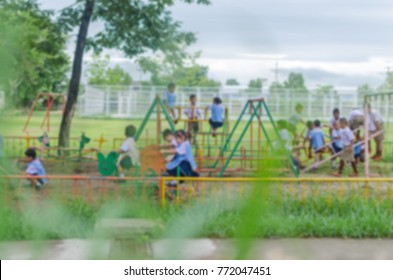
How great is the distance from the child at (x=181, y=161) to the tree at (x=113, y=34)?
1.21 metres

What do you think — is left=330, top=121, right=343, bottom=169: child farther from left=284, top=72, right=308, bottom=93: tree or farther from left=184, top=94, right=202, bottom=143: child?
left=284, top=72, right=308, bottom=93: tree

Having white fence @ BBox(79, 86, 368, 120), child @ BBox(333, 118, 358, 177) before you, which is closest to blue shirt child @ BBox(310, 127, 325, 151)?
child @ BBox(333, 118, 358, 177)

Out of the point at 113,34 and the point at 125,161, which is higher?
the point at 113,34

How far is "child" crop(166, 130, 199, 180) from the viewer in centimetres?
743

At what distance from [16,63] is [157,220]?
254 millimetres

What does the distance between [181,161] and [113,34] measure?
16.8ft

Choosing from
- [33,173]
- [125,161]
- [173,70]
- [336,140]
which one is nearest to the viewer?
[173,70]

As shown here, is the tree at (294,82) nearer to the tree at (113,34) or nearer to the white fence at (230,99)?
the white fence at (230,99)

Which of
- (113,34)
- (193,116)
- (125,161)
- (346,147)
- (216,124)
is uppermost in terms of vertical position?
(113,34)

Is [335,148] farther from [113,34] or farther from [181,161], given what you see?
[113,34]

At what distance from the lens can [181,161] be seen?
7438mm

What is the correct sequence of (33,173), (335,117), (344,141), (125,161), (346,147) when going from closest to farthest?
(335,117), (33,173), (125,161), (346,147), (344,141)

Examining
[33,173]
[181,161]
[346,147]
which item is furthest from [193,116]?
[33,173]

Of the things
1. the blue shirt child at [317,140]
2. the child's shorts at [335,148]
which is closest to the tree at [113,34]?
the blue shirt child at [317,140]
